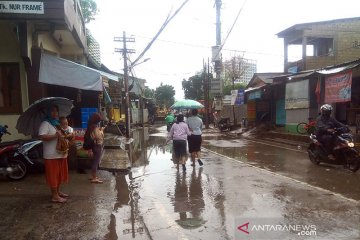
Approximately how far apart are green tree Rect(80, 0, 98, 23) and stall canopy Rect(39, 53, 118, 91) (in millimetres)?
15814

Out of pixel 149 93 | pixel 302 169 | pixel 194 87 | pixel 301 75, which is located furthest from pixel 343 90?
pixel 149 93

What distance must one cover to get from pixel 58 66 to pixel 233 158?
21.9ft

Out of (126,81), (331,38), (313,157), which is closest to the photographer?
(313,157)

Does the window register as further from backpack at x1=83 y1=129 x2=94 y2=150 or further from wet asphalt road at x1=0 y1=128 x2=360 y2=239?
backpack at x1=83 y1=129 x2=94 y2=150

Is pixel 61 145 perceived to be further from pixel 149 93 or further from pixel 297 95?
pixel 149 93

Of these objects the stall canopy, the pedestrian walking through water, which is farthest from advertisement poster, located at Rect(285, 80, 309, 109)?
the stall canopy

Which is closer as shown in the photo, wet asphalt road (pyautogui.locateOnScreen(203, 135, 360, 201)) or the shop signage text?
wet asphalt road (pyautogui.locateOnScreen(203, 135, 360, 201))

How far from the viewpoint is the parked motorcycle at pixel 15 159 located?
8.19 m

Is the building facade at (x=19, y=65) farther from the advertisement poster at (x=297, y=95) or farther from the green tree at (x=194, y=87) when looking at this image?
the green tree at (x=194, y=87)

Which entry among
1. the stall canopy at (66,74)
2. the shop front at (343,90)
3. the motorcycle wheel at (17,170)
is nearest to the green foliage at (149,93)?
the shop front at (343,90)

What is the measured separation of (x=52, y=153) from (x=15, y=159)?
2559 millimetres

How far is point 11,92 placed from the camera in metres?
10.0

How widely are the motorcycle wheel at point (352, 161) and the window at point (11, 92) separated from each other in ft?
29.9

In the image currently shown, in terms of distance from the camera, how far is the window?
9930mm
